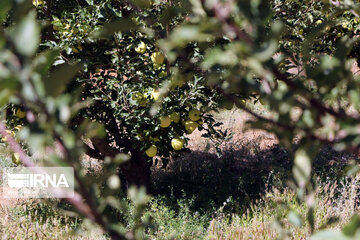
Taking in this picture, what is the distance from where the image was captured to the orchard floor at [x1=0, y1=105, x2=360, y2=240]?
11.6 feet

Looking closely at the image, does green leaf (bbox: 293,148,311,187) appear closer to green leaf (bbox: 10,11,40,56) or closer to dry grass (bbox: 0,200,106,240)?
green leaf (bbox: 10,11,40,56)

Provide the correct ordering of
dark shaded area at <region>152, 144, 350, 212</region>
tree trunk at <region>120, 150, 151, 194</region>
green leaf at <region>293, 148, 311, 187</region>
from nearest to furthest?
green leaf at <region>293, 148, 311, 187</region>, tree trunk at <region>120, 150, 151, 194</region>, dark shaded area at <region>152, 144, 350, 212</region>

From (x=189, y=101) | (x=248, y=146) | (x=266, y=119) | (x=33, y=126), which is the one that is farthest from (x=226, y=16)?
(x=248, y=146)

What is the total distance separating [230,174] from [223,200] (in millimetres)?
826

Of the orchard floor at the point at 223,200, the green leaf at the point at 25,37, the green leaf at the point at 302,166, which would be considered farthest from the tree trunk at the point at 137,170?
the green leaf at the point at 25,37

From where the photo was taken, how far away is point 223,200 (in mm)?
4684

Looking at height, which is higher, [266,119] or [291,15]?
[291,15]

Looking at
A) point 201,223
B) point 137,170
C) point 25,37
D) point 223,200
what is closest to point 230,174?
point 223,200

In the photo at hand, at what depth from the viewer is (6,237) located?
354cm

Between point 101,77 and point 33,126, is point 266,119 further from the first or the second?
point 101,77

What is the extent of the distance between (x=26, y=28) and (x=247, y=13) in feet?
1.14

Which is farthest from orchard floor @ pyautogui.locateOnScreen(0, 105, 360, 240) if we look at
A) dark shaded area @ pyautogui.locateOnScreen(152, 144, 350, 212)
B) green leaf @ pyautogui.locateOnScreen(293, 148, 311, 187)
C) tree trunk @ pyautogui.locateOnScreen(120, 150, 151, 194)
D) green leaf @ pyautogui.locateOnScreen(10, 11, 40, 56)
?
green leaf @ pyautogui.locateOnScreen(10, 11, 40, 56)

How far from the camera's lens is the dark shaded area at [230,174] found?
4773 mm

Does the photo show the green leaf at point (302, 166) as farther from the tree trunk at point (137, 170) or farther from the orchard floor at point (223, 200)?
the tree trunk at point (137, 170)
